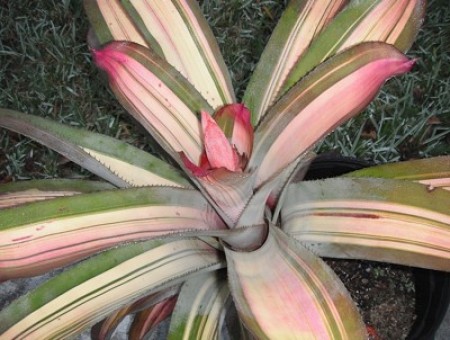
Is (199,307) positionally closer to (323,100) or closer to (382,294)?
(323,100)

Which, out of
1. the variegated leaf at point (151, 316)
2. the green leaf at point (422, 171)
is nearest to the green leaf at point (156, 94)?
the green leaf at point (422, 171)

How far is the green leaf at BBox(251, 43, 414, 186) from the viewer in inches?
21.3

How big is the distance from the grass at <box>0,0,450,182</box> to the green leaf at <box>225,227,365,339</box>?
83cm

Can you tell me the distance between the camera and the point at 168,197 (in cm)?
58

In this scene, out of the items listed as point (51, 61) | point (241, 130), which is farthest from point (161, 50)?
point (51, 61)

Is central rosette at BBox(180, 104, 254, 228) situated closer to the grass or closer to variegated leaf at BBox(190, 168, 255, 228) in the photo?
variegated leaf at BBox(190, 168, 255, 228)

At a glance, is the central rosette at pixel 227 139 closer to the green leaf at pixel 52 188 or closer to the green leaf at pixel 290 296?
the green leaf at pixel 290 296

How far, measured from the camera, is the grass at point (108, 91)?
56.3 inches

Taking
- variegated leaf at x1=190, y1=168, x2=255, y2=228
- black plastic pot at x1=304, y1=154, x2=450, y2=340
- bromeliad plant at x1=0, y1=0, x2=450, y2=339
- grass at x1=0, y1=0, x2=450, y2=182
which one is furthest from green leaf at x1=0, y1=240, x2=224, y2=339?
grass at x1=0, y1=0, x2=450, y2=182

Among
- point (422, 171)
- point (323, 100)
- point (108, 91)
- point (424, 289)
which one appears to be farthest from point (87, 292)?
point (108, 91)

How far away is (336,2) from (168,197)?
0.34 m

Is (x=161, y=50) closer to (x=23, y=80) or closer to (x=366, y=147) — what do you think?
(x=366, y=147)

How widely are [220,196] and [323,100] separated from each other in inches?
5.4

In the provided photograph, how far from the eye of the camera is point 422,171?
70cm
